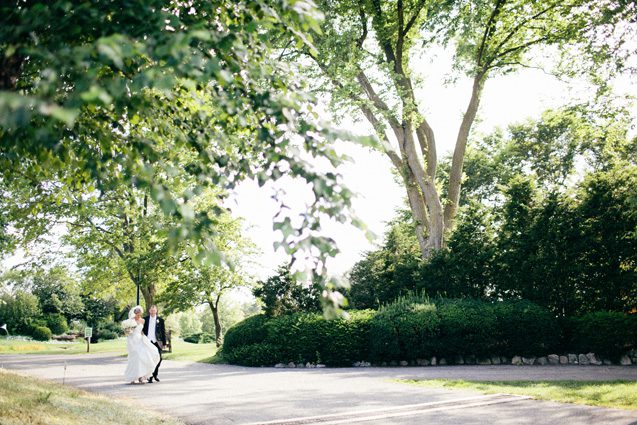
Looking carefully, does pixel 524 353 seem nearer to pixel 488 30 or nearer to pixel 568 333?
pixel 568 333

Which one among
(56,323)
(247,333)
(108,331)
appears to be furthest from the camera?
(56,323)

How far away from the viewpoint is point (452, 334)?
13117 millimetres

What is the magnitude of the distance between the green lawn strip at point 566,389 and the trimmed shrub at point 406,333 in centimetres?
382

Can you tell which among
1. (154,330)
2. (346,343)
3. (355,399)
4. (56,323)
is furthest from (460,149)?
(56,323)

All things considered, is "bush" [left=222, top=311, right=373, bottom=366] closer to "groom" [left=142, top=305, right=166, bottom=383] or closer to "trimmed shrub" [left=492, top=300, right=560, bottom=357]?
"trimmed shrub" [left=492, top=300, right=560, bottom=357]

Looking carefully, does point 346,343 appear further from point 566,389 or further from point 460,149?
point 460,149

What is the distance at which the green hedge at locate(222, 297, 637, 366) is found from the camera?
40.4 ft

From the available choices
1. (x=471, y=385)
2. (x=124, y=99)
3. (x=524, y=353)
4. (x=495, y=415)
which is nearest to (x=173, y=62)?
(x=124, y=99)

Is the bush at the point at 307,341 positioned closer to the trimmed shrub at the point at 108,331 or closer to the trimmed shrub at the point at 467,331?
the trimmed shrub at the point at 467,331

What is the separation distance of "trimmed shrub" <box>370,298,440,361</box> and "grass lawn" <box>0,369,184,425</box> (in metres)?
8.10

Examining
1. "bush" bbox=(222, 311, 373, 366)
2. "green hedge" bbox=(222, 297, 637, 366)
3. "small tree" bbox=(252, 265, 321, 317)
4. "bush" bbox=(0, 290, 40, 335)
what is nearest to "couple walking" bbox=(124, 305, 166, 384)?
"bush" bbox=(222, 311, 373, 366)

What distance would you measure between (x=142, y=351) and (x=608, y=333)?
1185 cm

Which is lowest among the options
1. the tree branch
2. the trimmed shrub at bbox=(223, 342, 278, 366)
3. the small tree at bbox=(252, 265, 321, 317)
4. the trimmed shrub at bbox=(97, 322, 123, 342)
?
the trimmed shrub at bbox=(97, 322, 123, 342)

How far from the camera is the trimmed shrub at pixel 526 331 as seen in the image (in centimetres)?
1281
